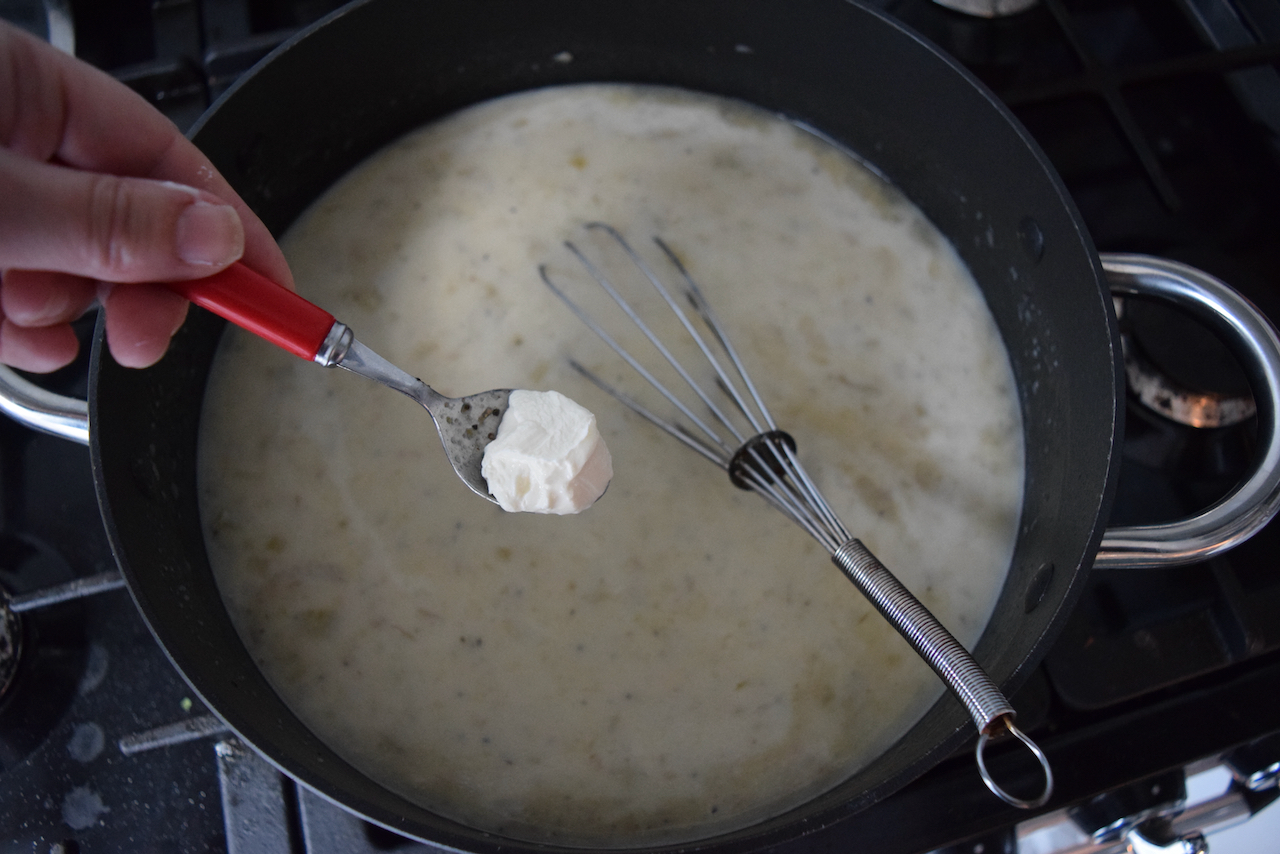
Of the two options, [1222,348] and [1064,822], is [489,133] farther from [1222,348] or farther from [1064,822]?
[1064,822]

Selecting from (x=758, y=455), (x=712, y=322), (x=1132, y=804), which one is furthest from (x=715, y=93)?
(x=1132, y=804)

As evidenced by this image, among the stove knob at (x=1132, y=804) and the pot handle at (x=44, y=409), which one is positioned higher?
the stove knob at (x=1132, y=804)

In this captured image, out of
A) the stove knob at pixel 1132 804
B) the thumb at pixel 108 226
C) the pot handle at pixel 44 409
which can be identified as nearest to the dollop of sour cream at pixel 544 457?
the thumb at pixel 108 226

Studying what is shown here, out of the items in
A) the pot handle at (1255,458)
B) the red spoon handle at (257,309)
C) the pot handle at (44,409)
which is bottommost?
the pot handle at (44,409)

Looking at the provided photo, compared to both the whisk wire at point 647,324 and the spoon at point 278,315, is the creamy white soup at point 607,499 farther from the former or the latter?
the spoon at point 278,315

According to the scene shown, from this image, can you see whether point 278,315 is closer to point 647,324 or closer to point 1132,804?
point 647,324

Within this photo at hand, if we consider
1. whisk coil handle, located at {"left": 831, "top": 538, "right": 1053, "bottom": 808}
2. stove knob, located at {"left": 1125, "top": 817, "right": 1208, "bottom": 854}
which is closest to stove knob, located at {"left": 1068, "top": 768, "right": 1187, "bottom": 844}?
stove knob, located at {"left": 1125, "top": 817, "right": 1208, "bottom": 854}

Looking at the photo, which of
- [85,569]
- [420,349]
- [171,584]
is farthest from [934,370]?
[85,569]
